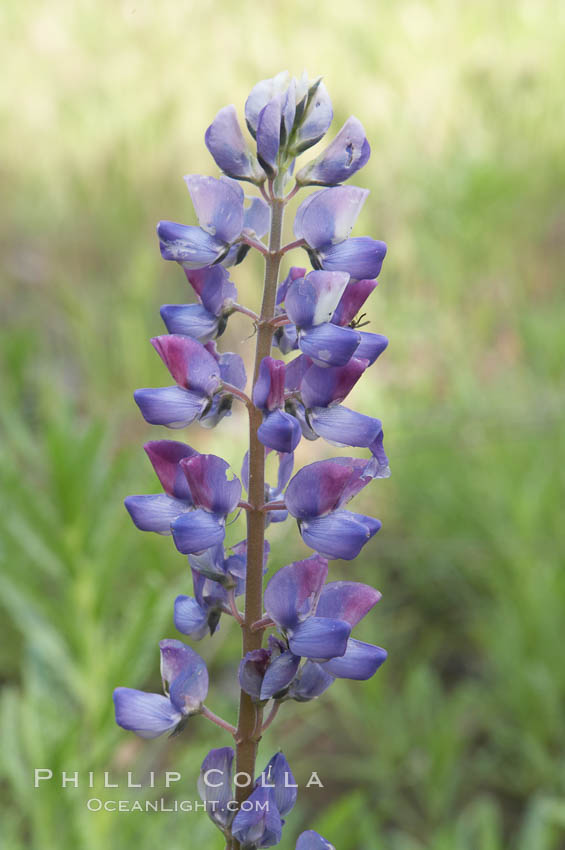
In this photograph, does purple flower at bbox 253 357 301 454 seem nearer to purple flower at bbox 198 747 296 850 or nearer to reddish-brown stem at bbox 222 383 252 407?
reddish-brown stem at bbox 222 383 252 407

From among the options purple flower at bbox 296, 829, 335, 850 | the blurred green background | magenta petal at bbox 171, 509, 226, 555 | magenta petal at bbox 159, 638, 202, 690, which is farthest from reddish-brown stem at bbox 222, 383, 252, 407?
the blurred green background

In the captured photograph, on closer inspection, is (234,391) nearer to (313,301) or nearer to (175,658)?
(313,301)

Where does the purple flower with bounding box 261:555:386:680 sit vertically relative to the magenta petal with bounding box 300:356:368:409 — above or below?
below

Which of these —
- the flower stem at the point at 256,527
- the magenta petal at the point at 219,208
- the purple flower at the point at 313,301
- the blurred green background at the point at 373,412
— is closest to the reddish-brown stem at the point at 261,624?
the flower stem at the point at 256,527

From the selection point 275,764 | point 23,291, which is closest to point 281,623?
point 275,764

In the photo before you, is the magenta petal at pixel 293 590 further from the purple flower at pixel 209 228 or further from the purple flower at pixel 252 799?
the purple flower at pixel 209 228
